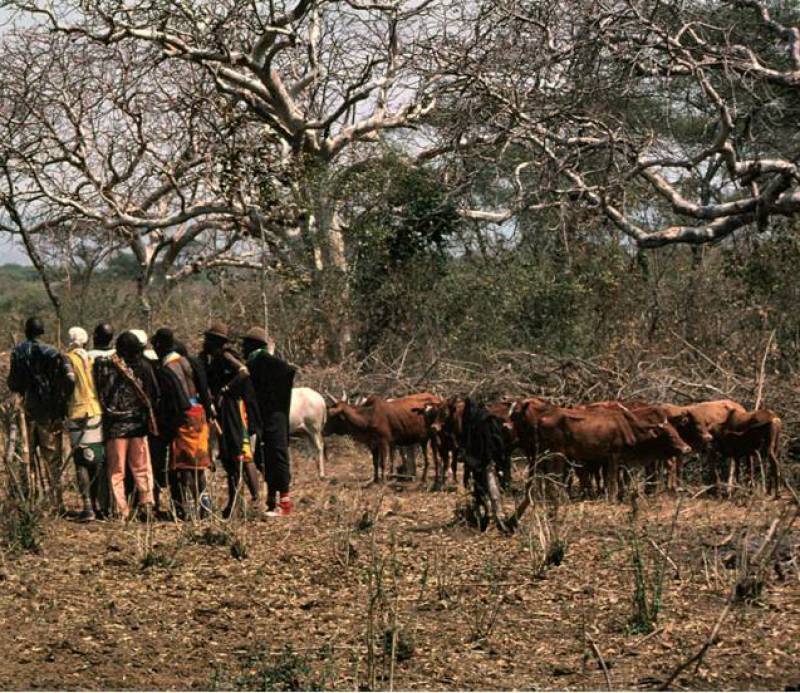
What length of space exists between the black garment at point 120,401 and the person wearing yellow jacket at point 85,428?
10 centimetres

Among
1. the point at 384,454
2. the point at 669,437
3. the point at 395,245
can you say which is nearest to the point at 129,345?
the point at 384,454

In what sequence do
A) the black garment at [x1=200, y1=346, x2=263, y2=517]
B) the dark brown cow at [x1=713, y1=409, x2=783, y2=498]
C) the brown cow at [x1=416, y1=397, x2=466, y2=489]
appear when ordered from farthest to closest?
1. the brown cow at [x1=416, y1=397, x2=466, y2=489]
2. the dark brown cow at [x1=713, y1=409, x2=783, y2=498]
3. the black garment at [x1=200, y1=346, x2=263, y2=517]

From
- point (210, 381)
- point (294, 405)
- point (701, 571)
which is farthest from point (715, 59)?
point (701, 571)

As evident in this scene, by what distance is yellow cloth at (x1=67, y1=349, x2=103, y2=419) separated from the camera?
11.0 meters

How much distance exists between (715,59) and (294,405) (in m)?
5.68

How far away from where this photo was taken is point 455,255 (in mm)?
20609

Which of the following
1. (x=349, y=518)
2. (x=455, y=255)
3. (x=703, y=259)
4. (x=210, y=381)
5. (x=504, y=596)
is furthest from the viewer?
(x=455, y=255)

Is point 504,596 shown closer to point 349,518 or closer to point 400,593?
point 400,593

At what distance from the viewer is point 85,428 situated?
11.0 meters

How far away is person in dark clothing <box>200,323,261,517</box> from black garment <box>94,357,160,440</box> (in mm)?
537

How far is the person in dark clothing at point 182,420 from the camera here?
10828 millimetres

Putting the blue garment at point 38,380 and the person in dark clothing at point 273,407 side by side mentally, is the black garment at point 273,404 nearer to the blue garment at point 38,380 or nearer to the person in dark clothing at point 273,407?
the person in dark clothing at point 273,407

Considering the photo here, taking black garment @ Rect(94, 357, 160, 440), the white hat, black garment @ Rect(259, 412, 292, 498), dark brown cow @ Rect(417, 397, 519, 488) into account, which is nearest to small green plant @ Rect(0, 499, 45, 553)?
black garment @ Rect(94, 357, 160, 440)

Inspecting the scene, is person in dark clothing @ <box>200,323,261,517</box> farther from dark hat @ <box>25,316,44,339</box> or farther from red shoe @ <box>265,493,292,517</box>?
dark hat @ <box>25,316,44,339</box>
